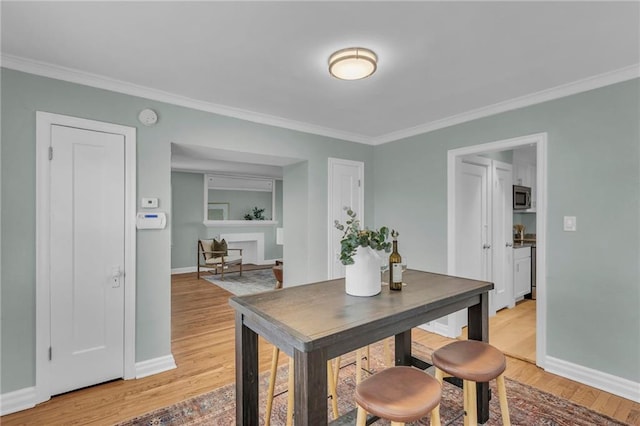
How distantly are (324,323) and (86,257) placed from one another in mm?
2127

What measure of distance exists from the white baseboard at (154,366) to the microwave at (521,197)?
486cm

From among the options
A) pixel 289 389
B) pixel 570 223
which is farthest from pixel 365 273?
pixel 570 223

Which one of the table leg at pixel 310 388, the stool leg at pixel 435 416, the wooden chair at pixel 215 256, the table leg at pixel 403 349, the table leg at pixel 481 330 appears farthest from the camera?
the wooden chair at pixel 215 256

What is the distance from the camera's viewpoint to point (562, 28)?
1.78m

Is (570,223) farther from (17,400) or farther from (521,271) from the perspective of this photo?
(17,400)

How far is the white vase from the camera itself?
1.72 metres

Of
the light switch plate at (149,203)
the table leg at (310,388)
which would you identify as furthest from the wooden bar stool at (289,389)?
the light switch plate at (149,203)

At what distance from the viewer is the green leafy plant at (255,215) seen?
26.8 ft

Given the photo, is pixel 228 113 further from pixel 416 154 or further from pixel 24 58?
pixel 416 154

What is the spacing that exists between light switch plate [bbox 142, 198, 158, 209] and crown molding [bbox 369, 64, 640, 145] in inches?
115

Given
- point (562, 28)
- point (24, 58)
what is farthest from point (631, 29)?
point (24, 58)

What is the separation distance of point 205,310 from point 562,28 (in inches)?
187

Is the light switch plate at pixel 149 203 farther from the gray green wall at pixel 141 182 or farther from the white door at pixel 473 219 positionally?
the white door at pixel 473 219

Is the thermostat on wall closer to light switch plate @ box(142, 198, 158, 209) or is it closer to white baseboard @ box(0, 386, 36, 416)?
light switch plate @ box(142, 198, 158, 209)
